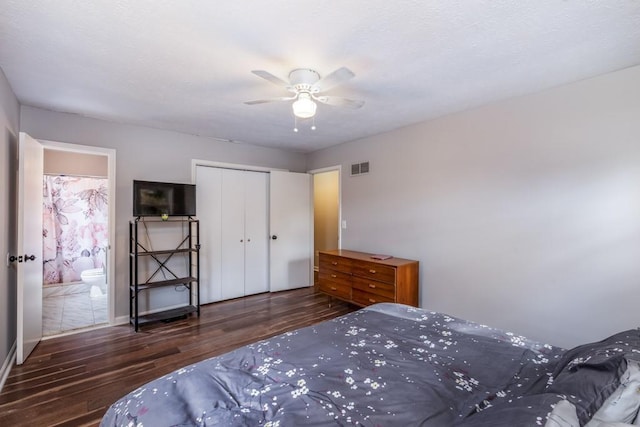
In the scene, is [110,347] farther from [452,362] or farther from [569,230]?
[569,230]

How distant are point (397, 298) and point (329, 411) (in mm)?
2360

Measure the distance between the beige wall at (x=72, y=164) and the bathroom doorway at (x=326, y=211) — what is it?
396cm

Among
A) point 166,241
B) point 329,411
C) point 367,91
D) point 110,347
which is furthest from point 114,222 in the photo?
point 329,411

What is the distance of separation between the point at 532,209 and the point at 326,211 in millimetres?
4114

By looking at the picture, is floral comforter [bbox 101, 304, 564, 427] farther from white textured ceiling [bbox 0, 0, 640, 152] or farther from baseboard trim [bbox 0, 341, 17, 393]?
baseboard trim [bbox 0, 341, 17, 393]

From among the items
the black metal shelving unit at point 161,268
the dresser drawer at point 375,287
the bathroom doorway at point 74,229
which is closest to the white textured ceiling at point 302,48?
Result: the black metal shelving unit at point 161,268

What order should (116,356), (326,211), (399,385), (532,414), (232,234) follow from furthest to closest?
1. (326,211)
2. (232,234)
3. (116,356)
4. (399,385)
5. (532,414)

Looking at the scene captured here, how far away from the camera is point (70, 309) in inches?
159

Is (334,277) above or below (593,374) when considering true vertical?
below

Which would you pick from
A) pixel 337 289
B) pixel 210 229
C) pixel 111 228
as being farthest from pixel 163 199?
pixel 337 289

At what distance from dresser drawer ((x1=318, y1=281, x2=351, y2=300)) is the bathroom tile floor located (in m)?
2.80

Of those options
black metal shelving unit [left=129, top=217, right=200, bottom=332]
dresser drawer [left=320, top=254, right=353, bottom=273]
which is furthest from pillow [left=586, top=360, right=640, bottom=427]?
black metal shelving unit [left=129, top=217, right=200, bottom=332]

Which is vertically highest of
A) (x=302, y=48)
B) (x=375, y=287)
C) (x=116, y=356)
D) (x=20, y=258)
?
(x=302, y=48)

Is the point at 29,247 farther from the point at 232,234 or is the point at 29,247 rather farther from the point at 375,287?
the point at 375,287
